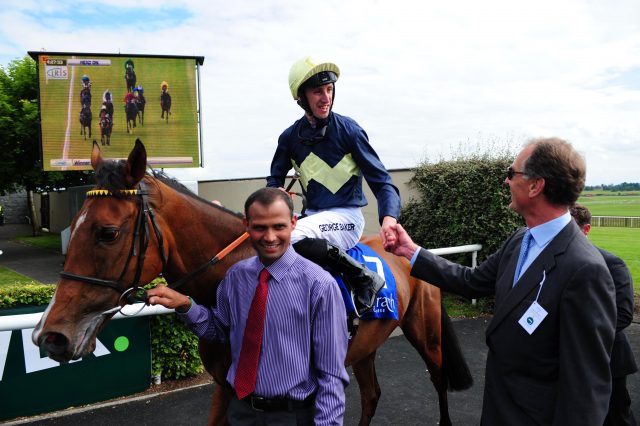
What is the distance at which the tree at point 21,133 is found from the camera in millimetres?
17812

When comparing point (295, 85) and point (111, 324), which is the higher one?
point (295, 85)

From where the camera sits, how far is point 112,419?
13.0 feet

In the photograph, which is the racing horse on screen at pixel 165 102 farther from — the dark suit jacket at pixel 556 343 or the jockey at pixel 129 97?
the dark suit jacket at pixel 556 343

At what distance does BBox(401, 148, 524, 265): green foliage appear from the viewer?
7.50m

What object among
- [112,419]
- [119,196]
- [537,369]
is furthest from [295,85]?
[112,419]

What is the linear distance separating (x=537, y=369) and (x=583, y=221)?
2.19 m

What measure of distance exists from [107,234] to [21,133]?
19328mm

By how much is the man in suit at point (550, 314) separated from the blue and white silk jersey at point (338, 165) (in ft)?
3.15

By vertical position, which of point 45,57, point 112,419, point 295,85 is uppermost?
point 45,57

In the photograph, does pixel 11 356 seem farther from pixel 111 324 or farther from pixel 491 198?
pixel 491 198

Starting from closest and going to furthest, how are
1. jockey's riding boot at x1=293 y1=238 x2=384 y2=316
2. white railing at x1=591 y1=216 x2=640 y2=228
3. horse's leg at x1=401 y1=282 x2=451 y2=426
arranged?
jockey's riding boot at x1=293 y1=238 x2=384 y2=316 → horse's leg at x1=401 y1=282 x2=451 y2=426 → white railing at x1=591 y1=216 x2=640 y2=228

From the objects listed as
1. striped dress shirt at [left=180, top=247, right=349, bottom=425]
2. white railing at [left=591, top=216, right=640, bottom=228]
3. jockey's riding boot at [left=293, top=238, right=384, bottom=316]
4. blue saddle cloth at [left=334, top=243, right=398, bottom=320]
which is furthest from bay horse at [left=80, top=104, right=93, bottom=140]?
white railing at [left=591, top=216, right=640, bottom=228]

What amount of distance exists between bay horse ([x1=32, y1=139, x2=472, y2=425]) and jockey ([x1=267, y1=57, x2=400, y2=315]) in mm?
423

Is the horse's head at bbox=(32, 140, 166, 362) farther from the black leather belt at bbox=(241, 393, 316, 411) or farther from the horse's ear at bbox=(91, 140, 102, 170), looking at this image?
the black leather belt at bbox=(241, 393, 316, 411)
